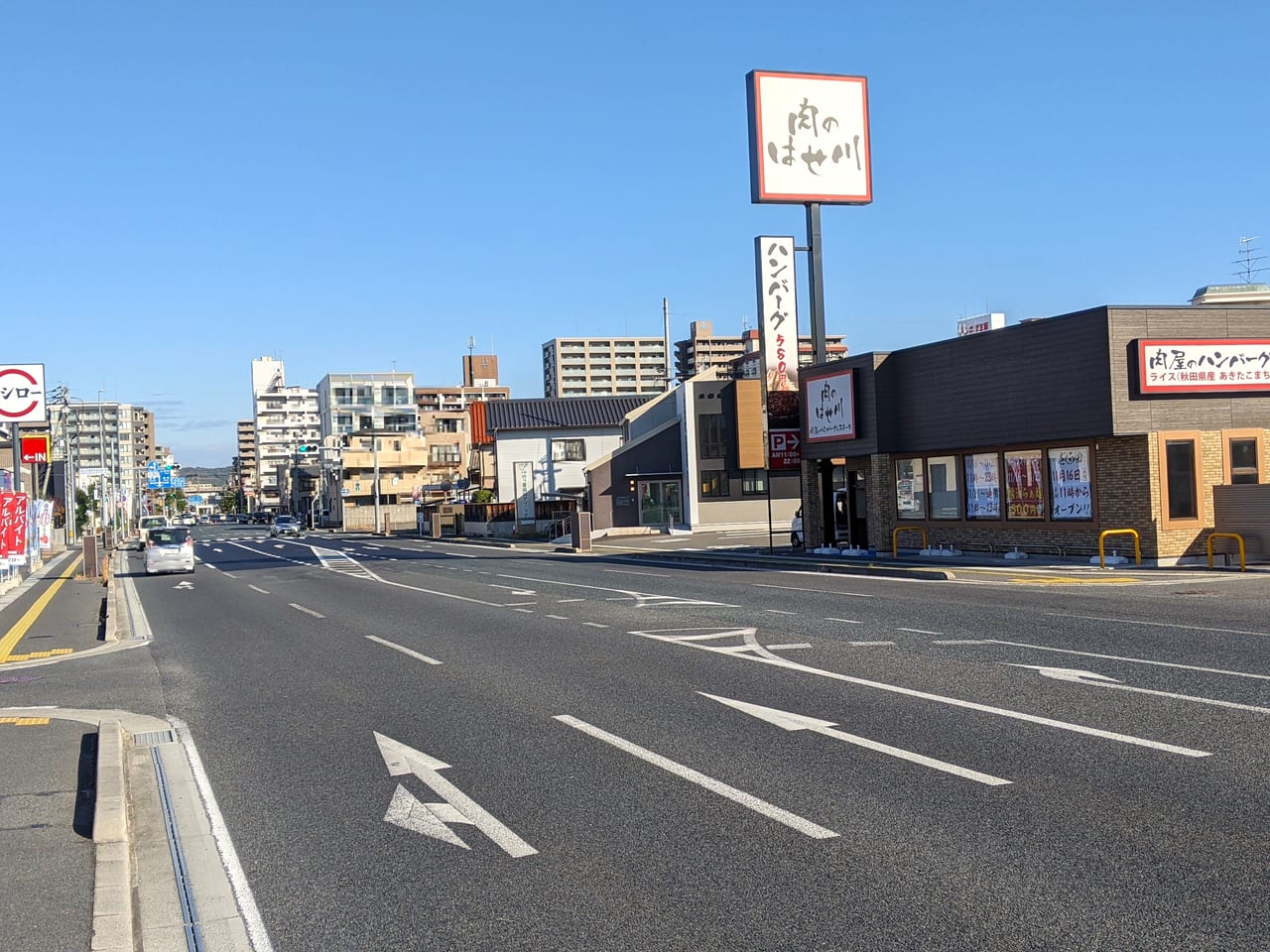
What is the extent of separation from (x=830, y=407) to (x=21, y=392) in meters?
23.2

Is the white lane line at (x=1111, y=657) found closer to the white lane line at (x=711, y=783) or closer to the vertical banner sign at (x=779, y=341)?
the white lane line at (x=711, y=783)

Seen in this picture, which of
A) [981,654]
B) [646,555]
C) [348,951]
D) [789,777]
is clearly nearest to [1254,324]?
[981,654]

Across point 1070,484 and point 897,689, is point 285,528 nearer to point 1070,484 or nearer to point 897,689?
point 1070,484

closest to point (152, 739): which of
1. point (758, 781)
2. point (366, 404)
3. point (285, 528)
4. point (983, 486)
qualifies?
point (758, 781)

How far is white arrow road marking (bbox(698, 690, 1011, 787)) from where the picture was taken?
318 inches

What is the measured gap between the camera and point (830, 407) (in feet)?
118

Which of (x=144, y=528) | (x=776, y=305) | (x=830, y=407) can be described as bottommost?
(x=144, y=528)

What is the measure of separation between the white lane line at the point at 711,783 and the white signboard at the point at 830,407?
25.4 metres

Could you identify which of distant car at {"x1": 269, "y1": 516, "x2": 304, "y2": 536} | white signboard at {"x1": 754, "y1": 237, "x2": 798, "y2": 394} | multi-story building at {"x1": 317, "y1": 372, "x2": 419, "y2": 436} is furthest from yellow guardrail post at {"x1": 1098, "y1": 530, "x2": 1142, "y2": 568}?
multi-story building at {"x1": 317, "y1": 372, "x2": 419, "y2": 436}

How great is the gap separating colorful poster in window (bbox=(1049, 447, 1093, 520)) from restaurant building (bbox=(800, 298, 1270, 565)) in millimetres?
34

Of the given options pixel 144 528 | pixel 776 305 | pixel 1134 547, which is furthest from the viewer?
pixel 144 528

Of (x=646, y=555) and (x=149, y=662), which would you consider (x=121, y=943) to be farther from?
(x=646, y=555)

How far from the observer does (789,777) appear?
27.0ft

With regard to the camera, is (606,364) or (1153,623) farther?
(606,364)
